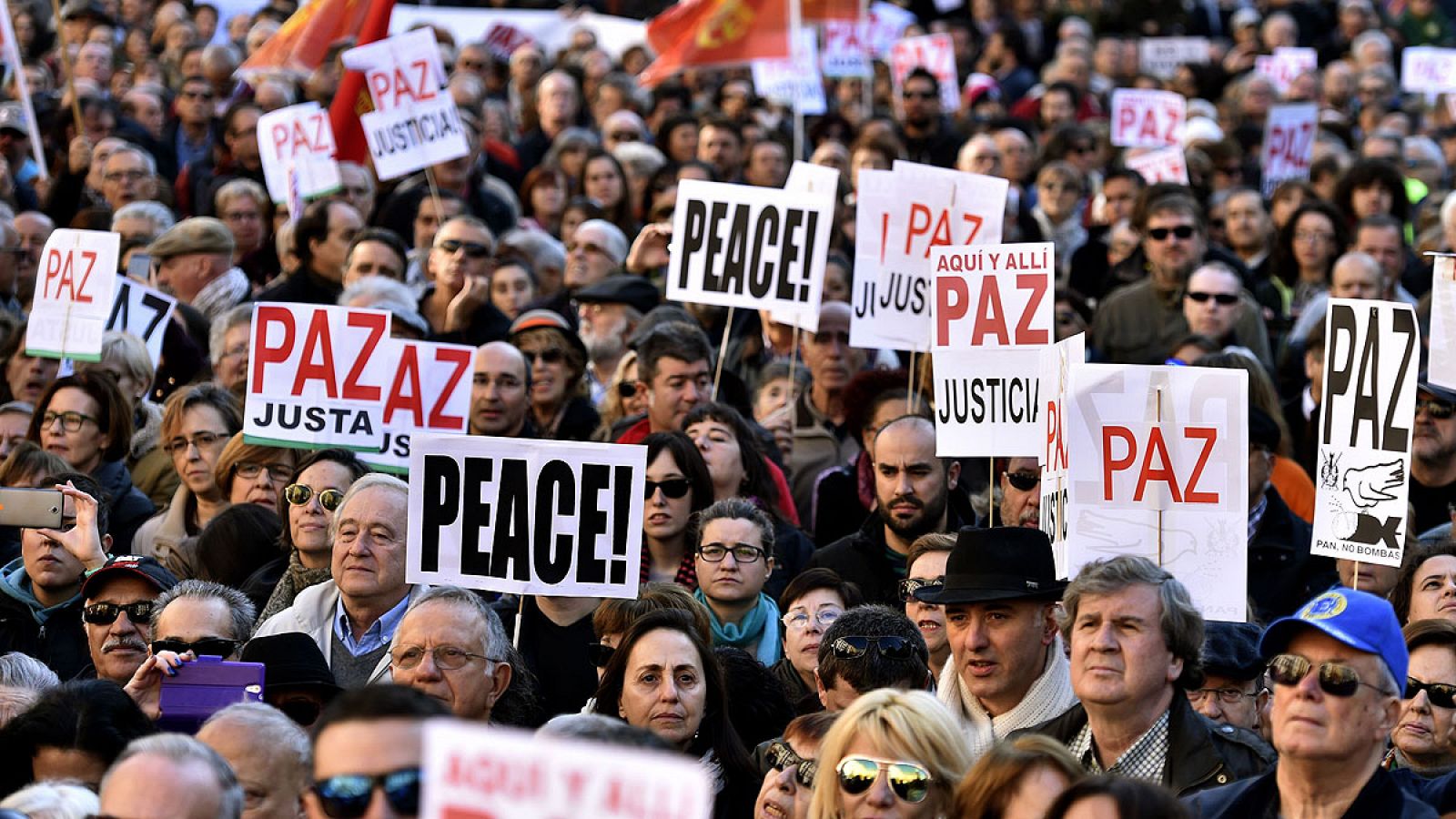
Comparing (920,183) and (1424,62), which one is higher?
(1424,62)

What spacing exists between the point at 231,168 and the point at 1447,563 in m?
11.0

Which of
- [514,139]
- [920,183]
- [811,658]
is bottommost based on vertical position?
[811,658]

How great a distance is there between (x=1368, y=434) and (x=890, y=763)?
9.91 feet

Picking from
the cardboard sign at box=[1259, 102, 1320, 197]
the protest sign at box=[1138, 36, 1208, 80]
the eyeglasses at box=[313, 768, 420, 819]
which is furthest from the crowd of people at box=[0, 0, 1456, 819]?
the protest sign at box=[1138, 36, 1208, 80]

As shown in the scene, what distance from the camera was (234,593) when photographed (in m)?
8.22

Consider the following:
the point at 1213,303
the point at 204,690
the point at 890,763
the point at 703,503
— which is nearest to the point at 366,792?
the point at 890,763

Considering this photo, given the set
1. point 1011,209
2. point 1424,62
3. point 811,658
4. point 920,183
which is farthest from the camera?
point 1424,62

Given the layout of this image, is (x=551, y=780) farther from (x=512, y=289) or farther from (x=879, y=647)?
(x=512, y=289)

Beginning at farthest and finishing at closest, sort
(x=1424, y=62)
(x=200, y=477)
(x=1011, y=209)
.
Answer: (x=1424, y=62) < (x=1011, y=209) < (x=200, y=477)

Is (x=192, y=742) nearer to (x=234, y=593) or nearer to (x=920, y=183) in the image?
(x=234, y=593)

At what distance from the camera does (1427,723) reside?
7234 millimetres

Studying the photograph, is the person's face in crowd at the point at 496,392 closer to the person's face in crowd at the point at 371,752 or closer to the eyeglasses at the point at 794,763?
the eyeglasses at the point at 794,763

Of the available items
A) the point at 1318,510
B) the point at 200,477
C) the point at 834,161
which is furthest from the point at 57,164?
the point at 1318,510

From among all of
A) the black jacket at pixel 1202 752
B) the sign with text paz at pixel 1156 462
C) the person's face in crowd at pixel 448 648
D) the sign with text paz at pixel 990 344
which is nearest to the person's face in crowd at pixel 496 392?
the sign with text paz at pixel 990 344
